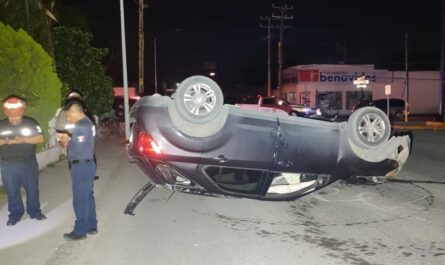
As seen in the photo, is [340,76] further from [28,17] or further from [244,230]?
[244,230]

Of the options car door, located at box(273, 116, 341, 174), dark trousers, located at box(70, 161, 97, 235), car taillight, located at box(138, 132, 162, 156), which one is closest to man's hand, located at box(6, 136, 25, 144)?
dark trousers, located at box(70, 161, 97, 235)

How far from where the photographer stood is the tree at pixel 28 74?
32.6 ft

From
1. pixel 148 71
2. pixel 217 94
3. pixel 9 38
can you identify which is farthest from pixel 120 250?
pixel 148 71

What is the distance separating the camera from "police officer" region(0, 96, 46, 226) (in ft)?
21.9

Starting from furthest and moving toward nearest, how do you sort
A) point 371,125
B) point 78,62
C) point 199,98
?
point 78,62
point 371,125
point 199,98

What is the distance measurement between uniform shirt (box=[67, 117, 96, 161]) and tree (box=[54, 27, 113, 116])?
14803 millimetres

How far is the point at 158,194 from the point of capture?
906cm

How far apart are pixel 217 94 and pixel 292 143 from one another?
1.09m

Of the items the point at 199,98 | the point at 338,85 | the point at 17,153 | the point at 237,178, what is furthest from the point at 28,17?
the point at 338,85

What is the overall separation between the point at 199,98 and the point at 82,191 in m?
1.75

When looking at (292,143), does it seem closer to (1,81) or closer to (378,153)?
(378,153)

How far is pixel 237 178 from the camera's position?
253 inches

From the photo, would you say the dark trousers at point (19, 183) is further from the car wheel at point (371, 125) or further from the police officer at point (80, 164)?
the car wheel at point (371, 125)

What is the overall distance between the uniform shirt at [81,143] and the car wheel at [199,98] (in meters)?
1.11
